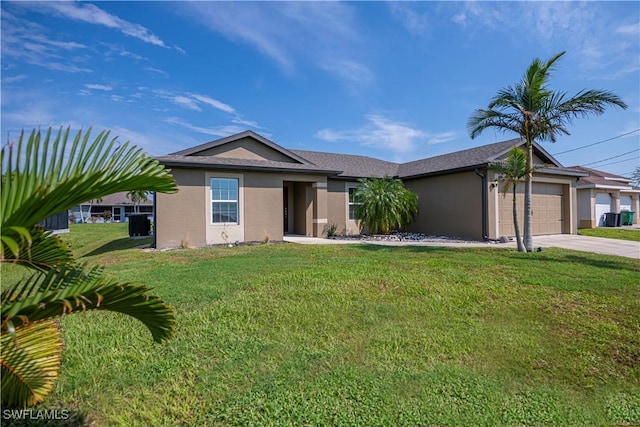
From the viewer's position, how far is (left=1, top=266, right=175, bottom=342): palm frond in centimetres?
176

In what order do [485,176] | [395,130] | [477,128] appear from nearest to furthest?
1. [477,128]
2. [485,176]
3. [395,130]

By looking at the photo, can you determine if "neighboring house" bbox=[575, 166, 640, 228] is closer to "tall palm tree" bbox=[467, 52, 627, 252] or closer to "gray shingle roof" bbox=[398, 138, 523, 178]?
"gray shingle roof" bbox=[398, 138, 523, 178]

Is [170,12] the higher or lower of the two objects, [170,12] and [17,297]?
the higher

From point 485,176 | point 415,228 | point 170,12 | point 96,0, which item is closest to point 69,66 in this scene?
point 96,0

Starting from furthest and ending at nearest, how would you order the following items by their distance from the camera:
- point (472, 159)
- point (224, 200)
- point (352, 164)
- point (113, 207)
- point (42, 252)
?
point (113, 207) → point (352, 164) → point (472, 159) → point (224, 200) → point (42, 252)

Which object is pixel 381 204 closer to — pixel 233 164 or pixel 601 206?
pixel 233 164

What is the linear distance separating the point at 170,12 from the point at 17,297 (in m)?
9.46

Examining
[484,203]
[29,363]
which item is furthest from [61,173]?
[484,203]

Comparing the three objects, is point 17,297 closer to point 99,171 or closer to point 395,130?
point 99,171

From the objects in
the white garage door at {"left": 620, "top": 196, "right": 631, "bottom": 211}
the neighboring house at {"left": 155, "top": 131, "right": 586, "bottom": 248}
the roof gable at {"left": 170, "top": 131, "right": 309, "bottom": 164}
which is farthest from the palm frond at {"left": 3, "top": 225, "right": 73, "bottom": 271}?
the white garage door at {"left": 620, "top": 196, "right": 631, "bottom": 211}

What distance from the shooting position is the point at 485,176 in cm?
1507

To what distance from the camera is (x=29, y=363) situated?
226cm

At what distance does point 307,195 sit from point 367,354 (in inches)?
509

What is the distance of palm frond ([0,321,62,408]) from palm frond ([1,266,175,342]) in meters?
0.29
